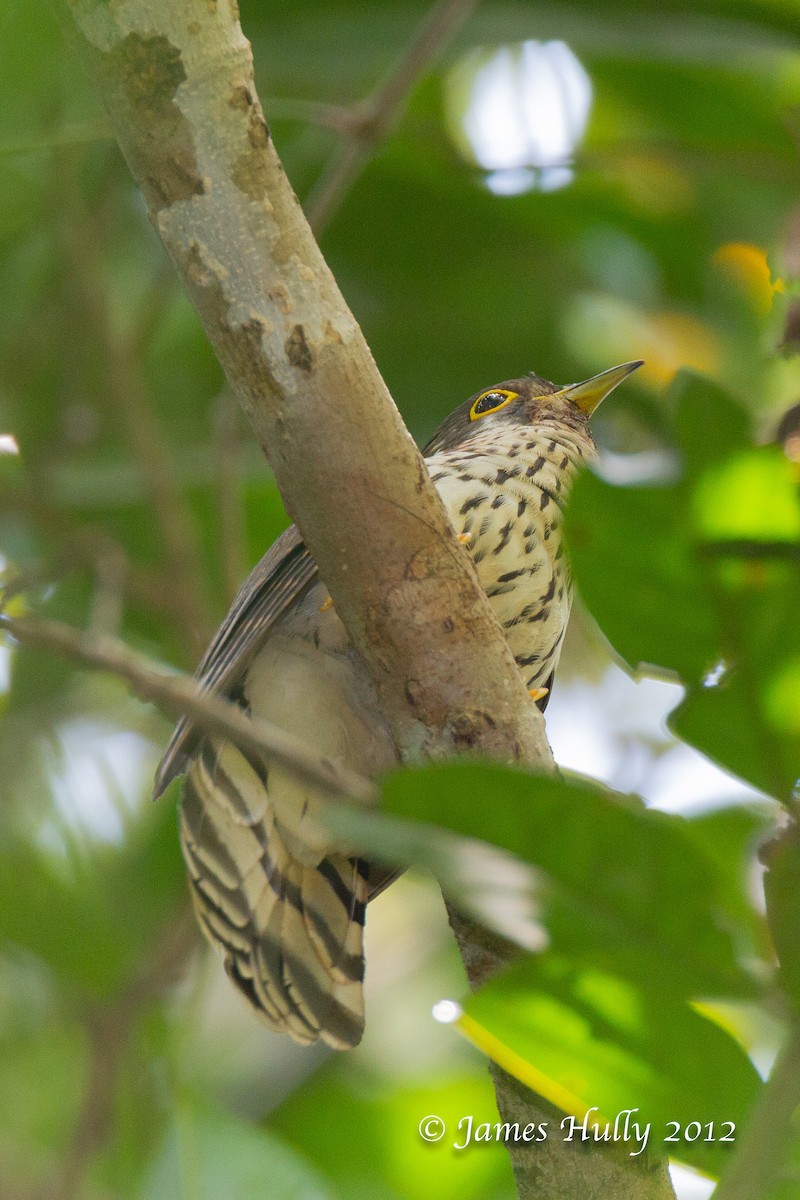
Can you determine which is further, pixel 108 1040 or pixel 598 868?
pixel 108 1040

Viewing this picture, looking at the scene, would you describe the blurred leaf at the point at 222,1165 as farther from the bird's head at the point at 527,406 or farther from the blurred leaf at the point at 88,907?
the bird's head at the point at 527,406

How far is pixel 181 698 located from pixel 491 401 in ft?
8.00

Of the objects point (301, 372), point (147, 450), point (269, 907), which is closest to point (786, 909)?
point (301, 372)

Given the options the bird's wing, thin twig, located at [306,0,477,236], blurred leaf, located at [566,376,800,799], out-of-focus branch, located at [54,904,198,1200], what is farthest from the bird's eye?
blurred leaf, located at [566,376,800,799]

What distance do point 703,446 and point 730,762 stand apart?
1.09ft

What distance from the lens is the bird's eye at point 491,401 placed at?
3756 mm

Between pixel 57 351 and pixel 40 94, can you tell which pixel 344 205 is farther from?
pixel 40 94

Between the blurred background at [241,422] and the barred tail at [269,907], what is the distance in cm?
34

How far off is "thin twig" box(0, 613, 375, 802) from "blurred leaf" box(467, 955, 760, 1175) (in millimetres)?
288

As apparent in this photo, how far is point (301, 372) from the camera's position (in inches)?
73.3

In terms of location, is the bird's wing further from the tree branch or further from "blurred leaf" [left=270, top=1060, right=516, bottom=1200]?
"blurred leaf" [left=270, top=1060, right=516, bottom=1200]

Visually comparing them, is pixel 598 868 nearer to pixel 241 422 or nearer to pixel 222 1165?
pixel 222 1165

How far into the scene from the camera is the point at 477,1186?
3107 mm

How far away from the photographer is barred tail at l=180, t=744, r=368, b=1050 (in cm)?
260
